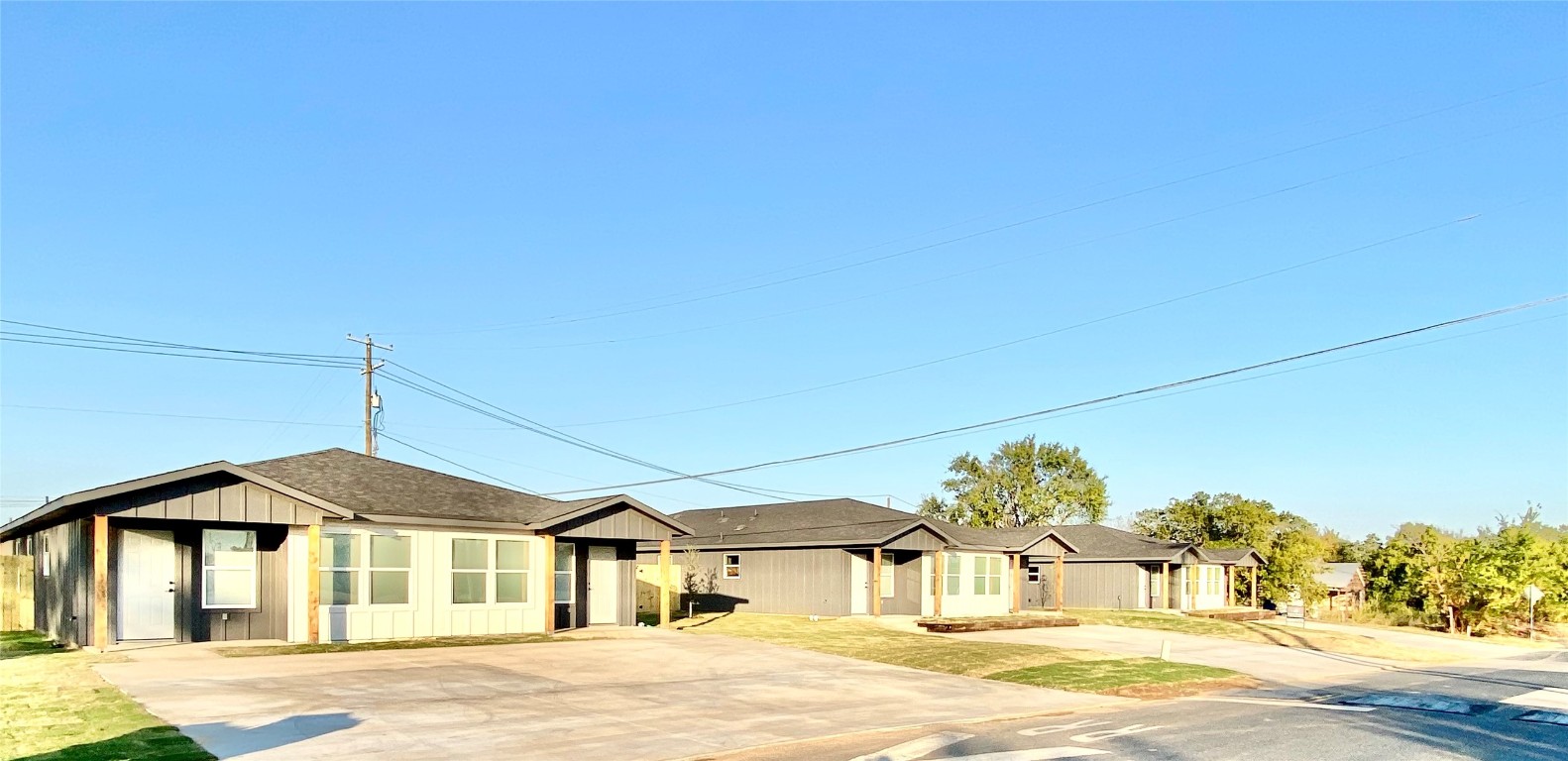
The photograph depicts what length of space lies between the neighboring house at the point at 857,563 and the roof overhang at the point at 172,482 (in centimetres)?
1593

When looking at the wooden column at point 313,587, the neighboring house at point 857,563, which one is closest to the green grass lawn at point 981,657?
the neighboring house at point 857,563

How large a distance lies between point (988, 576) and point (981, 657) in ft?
63.7

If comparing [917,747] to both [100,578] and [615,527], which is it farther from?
[615,527]

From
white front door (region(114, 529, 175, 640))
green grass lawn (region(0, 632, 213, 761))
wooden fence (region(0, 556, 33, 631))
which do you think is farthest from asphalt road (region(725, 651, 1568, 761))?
wooden fence (region(0, 556, 33, 631))

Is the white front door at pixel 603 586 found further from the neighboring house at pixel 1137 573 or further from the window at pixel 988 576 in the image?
the neighboring house at pixel 1137 573

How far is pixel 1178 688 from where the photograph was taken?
20906 mm

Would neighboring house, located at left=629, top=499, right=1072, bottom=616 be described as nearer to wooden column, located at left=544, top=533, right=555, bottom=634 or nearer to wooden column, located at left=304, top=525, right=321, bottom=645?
wooden column, located at left=544, top=533, right=555, bottom=634

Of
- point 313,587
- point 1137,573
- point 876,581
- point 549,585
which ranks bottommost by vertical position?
point 1137,573

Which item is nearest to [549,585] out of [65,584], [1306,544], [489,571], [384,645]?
[489,571]

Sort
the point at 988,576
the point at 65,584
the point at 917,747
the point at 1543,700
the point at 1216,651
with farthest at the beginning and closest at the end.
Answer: the point at 988,576 → the point at 1216,651 → the point at 65,584 → the point at 1543,700 → the point at 917,747

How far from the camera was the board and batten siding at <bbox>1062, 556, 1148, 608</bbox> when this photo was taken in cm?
5116

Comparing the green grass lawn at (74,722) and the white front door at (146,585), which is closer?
the green grass lawn at (74,722)

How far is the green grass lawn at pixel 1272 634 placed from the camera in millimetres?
33125

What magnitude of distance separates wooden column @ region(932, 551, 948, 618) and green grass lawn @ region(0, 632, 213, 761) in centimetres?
2789
